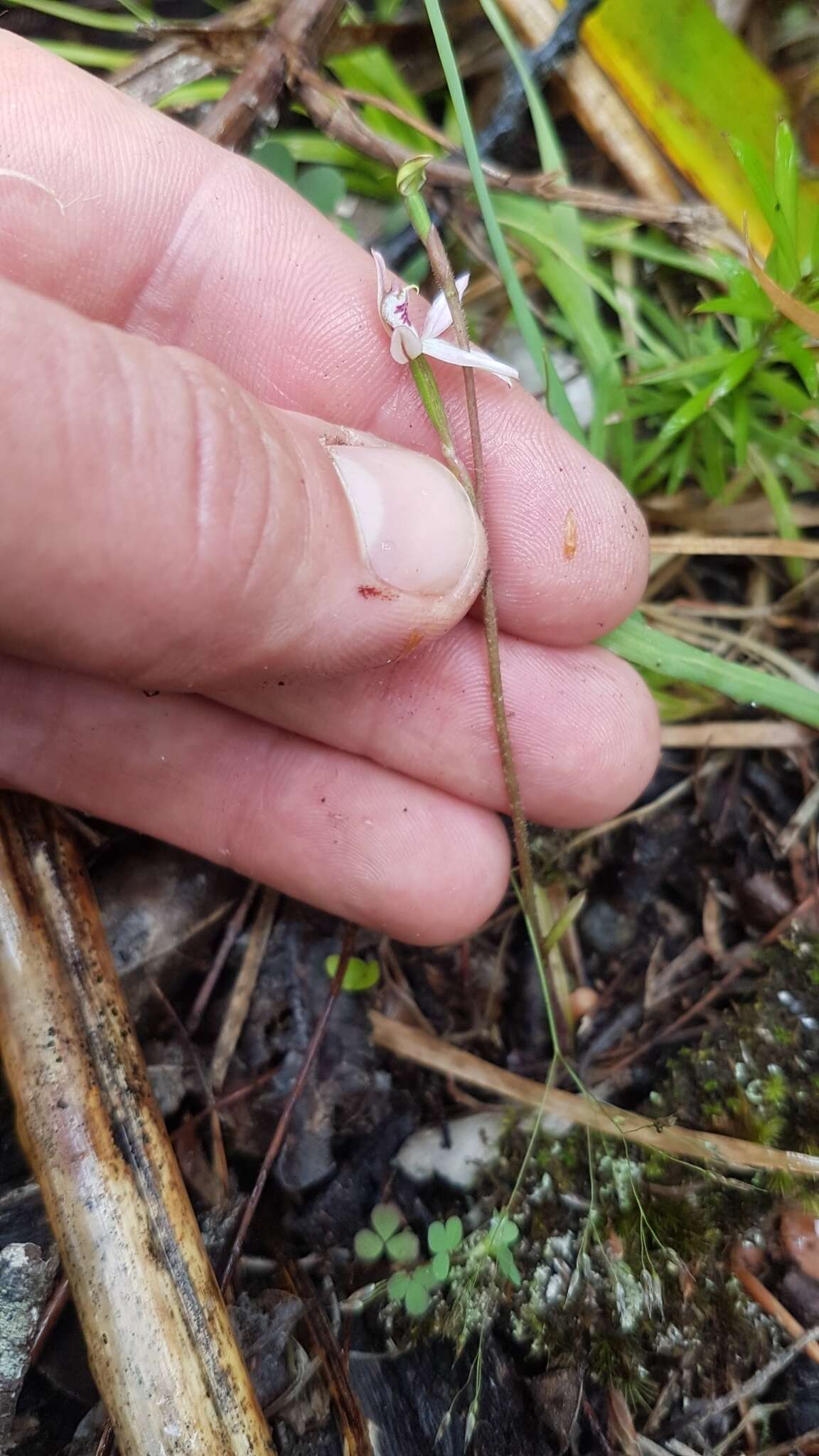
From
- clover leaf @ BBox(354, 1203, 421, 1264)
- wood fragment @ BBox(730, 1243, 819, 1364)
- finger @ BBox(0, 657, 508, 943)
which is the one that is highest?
finger @ BBox(0, 657, 508, 943)

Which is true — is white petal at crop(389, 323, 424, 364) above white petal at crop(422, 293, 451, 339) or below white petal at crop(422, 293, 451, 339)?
below

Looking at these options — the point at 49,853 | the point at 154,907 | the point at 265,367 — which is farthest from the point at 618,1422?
the point at 265,367

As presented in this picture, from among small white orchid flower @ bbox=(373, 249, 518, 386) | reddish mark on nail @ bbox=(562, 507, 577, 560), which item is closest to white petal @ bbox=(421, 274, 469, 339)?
small white orchid flower @ bbox=(373, 249, 518, 386)

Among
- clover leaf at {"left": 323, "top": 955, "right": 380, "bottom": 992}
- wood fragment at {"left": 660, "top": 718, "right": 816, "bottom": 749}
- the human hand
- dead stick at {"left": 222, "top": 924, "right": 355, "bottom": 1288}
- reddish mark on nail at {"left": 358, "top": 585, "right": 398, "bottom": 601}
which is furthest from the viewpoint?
wood fragment at {"left": 660, "top": 718, "right": 816, "bottom": 749}

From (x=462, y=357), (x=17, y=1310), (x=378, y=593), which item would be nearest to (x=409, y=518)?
(x=378, y=593)

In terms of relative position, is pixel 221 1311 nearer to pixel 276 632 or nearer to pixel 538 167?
pixel 276 632

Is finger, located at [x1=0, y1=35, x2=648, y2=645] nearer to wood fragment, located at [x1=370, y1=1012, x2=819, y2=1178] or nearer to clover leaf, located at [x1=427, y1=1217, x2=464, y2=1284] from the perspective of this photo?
wood fragment, located at [x1=370, y1=1012, x2=819, y2=1178]

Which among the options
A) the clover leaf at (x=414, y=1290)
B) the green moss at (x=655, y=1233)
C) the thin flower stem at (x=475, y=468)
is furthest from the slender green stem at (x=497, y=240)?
the clover leaf at (x=414, y=1290)
